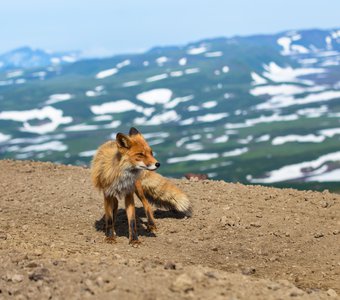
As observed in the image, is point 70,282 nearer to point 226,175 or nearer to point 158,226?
point 158,226

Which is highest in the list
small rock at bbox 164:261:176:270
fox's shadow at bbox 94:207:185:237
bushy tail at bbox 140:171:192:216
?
small rock at bbox 164:261:176:270

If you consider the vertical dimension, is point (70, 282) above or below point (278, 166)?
above

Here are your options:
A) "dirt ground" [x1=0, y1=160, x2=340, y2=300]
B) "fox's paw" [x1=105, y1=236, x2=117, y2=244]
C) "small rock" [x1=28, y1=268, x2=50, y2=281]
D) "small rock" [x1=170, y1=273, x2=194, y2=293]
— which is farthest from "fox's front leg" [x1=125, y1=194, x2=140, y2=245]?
"small rock" [x1=170, y1=273, x2=194, y2=293]

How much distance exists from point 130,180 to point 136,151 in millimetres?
906

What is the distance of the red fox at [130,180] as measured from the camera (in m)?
13.0

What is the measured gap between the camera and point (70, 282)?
9.48 m

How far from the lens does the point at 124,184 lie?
1355cm

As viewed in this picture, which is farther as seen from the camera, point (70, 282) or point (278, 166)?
point (278, 166)

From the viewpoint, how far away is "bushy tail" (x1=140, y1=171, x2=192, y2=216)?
52.4ft

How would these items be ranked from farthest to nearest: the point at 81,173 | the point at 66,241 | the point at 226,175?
the point at 226,175 → the point at 81,173 → the point at 66,241

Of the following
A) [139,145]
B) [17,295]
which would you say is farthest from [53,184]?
[17,295]

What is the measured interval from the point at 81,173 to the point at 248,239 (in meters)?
9.91

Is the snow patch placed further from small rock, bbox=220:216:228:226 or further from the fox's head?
the fox's head

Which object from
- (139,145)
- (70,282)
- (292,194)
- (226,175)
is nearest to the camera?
(70,282)
